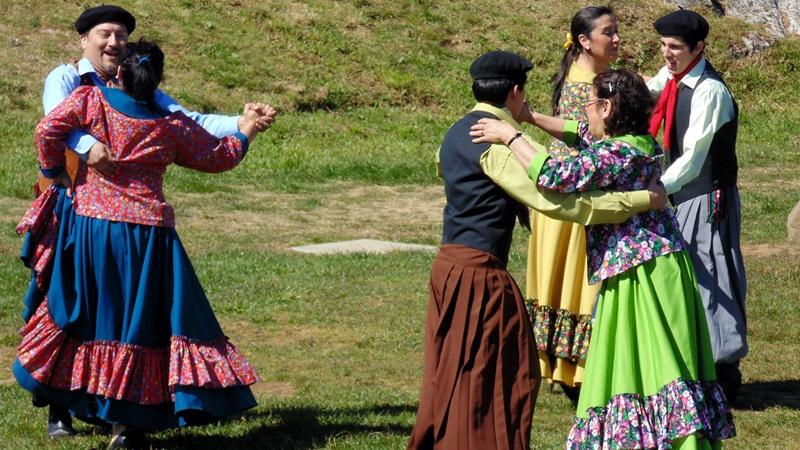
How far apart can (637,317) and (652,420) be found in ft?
1.26

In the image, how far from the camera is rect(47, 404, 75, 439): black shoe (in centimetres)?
596

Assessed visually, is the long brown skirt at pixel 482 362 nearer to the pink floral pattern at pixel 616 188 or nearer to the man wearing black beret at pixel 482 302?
the man wearing black beret at pixel 482 302

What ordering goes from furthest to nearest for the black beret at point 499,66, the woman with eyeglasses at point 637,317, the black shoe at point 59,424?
the black shoe at point 59,424, the black beret at point 499,66, the woman with eyeglasses at point 637,317

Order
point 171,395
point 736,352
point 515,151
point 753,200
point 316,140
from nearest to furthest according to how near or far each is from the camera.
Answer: point 515,151 → point 171,395 → point 736,352 → point 753,200 → point 316,140

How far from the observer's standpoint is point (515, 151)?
4730 mm

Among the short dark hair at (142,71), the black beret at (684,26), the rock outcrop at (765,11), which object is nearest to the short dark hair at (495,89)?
the short dark hair at (142,71)

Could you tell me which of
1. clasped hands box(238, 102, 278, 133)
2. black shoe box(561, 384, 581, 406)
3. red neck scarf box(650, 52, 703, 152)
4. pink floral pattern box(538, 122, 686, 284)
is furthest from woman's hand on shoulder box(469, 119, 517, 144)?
black shoe box(561, 384, 581, 406)

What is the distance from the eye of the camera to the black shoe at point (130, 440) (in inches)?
219

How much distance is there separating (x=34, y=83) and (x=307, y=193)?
4489 mm

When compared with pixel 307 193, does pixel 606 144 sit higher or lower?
higher

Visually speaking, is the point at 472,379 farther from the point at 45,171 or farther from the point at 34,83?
the point at 34,83

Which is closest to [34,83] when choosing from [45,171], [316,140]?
[316,140]

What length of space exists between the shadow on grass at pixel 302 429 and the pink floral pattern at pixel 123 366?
422 millimetres

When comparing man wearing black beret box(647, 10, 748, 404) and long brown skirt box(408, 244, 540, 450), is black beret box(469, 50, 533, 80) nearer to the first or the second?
long brown skirt box(408, 244, 540, 450)
